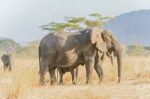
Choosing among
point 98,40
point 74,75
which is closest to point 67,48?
point 74,75

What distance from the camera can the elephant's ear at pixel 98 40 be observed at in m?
14.7

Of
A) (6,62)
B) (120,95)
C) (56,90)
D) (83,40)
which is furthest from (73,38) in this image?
(6,62)

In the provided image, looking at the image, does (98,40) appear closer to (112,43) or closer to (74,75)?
(112,43)

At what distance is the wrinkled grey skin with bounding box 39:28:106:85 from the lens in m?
14.8

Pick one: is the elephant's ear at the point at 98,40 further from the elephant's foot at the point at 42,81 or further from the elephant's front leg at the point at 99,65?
the elephant's foot at the point at 42,81

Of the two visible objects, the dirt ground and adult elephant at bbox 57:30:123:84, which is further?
adult elephant at bbox 57:30:123:84

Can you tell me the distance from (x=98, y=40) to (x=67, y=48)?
0.83 m

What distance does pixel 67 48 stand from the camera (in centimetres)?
1491

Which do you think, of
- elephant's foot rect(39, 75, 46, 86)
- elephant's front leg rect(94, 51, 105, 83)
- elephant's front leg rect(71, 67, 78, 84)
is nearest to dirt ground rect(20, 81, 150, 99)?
elephant's foot rect(39, 75, 46, 86)

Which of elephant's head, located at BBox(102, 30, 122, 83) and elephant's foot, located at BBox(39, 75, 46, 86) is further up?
elephant's head, located at BBox(102, 30, 122, 83)

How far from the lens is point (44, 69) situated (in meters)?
15.0

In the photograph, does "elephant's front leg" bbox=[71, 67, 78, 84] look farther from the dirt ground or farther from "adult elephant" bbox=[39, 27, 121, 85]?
the dirt ground

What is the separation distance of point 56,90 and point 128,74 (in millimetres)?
5520

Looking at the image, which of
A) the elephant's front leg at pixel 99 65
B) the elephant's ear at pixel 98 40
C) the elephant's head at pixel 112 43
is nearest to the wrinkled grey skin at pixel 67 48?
the elephant's ear at pixel 98 40
